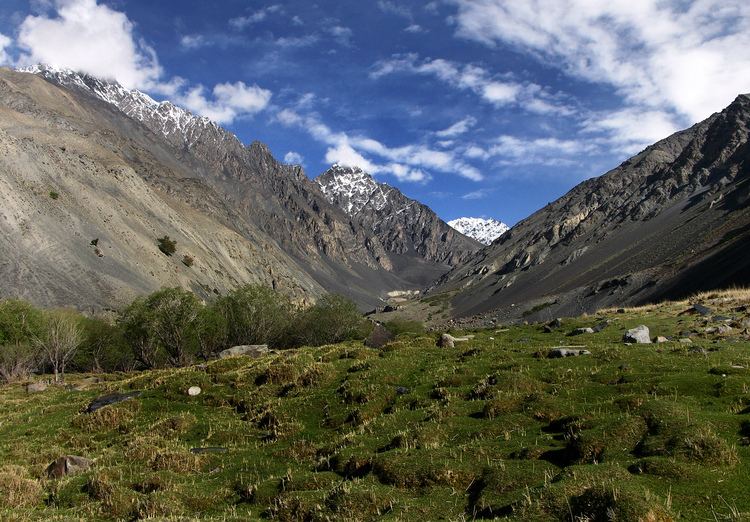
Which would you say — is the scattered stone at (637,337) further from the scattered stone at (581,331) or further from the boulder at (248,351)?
the boulder at (248,351)

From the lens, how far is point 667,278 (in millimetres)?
123500

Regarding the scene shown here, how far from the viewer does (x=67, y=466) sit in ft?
60.4

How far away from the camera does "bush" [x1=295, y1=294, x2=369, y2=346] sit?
9069cm

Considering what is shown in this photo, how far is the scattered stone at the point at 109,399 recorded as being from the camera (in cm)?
2716

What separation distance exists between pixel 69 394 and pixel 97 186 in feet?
492

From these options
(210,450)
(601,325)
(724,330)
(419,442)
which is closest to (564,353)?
(419,442)

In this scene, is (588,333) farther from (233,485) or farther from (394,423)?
(233,485)

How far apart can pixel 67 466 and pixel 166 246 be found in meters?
161

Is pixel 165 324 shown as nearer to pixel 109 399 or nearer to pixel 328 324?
pixel 328 324

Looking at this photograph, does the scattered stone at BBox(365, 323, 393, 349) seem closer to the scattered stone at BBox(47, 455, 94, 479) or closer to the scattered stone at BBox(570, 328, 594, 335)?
the scattered stone at BBox(570, 328, 594, 335)

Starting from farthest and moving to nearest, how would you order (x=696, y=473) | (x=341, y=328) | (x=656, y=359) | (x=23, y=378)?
(x=341, y=328) → (x=23, y=378) → (x=656, y=359) → (x=696, y=473)

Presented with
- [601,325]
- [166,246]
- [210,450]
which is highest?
[166,246]

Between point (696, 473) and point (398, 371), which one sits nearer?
point (696, 473)

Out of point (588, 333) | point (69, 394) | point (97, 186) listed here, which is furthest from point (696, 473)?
point (97, 186)
